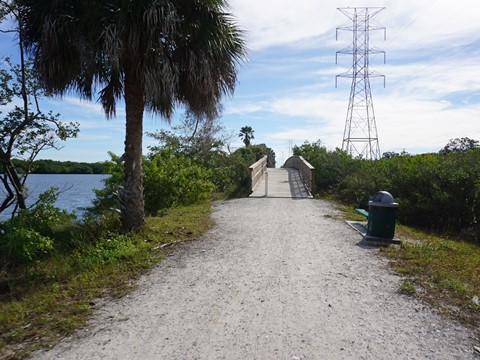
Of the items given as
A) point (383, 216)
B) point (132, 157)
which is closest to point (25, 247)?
point (132, 157)

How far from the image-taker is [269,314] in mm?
4480

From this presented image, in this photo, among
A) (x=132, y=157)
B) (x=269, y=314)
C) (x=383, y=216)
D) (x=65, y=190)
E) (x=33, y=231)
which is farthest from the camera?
(x=65, y=190)

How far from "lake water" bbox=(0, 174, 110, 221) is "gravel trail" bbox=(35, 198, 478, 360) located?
6.05 m

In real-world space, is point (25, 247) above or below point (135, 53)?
below

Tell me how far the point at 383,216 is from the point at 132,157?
5462mm

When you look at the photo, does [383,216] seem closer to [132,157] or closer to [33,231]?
[132,157]

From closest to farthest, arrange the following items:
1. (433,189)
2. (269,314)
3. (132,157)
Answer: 1. (269,314)
2. (132,157)
3. (433,189)

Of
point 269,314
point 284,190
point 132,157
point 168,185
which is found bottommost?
point 269,314

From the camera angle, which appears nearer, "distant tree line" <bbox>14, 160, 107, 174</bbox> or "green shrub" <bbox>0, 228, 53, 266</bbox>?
"green shrub" <bbox>0, 228, 53, 266</bbox>

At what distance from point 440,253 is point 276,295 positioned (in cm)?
385

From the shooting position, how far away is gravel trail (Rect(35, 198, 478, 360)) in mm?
3668

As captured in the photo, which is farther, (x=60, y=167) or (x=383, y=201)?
(x=60, y=167)

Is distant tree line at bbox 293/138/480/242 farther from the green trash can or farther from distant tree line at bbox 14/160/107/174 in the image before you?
distant tree line at bbox 14/160/107/174

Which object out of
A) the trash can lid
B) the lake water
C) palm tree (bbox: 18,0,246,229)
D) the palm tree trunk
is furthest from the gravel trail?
the lake water
